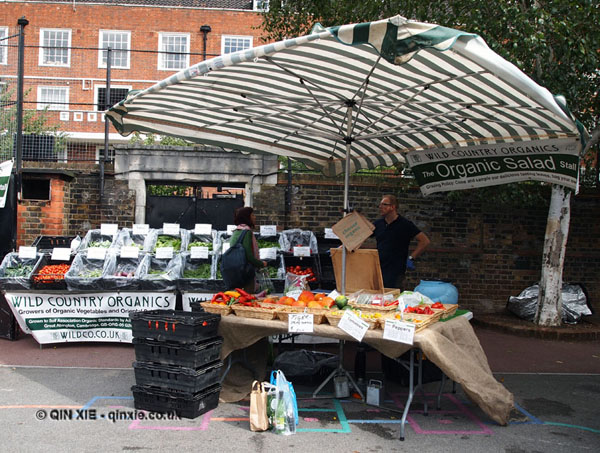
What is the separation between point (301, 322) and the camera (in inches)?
200

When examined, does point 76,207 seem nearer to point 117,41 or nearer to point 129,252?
point 129,252

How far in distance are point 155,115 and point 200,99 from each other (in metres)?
0.75

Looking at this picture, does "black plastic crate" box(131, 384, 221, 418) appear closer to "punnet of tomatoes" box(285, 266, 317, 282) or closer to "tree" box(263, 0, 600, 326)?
"punnet of tomatoes" box(285, 266, 317, 282)

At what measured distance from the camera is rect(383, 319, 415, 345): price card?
15.3ft

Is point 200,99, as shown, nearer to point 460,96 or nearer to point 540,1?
point 460,96

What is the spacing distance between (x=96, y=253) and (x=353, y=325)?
15.2 feet

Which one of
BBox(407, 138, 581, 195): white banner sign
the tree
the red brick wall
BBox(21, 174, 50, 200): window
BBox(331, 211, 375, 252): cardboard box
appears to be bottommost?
BBox(331, 211, 375, 252): cardboard box

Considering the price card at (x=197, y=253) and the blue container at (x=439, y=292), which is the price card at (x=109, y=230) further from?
the blue container at (x=439, y=292)

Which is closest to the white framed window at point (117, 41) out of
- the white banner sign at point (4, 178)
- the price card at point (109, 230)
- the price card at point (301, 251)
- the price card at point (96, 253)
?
the white banner sign at point (4, 178)

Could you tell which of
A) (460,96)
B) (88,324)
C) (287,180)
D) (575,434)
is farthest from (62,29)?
(575,434)

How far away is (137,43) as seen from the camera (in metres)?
27.6

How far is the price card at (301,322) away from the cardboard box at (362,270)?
1.02 m

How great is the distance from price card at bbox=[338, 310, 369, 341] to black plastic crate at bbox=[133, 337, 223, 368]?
48.3 inches

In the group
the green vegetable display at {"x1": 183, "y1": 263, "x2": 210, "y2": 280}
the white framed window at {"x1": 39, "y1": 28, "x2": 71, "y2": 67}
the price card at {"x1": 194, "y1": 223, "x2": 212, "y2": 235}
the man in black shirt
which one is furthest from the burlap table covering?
the white framed window at {"x1": 39, "y1": 28, "x2": 71, "y2": 67}
